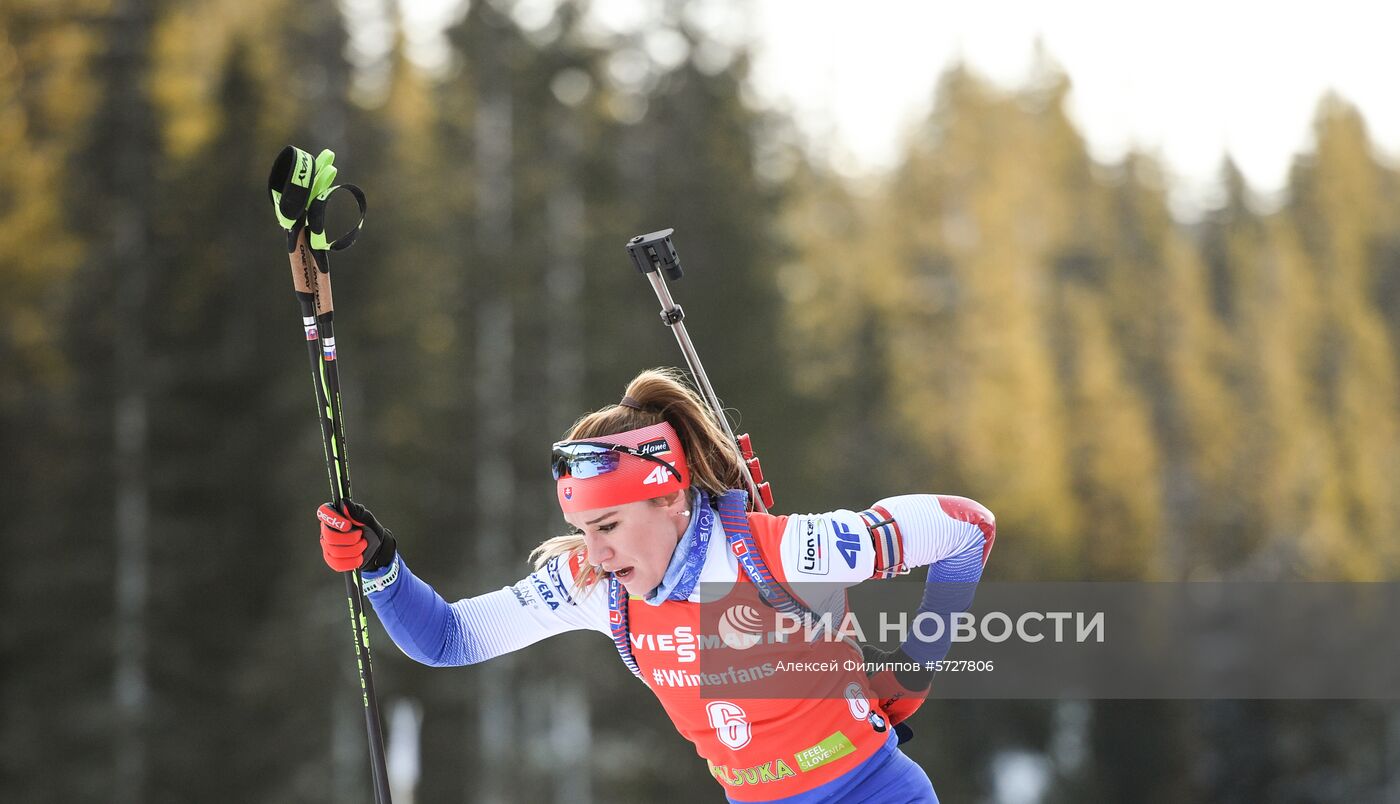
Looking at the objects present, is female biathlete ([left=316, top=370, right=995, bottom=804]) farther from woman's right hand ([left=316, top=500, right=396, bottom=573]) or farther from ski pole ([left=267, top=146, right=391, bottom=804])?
ski pole ([left=267, top=146, right=391, bottom=804])

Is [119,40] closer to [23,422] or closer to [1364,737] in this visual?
[23,422]

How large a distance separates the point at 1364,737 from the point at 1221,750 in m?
2.45

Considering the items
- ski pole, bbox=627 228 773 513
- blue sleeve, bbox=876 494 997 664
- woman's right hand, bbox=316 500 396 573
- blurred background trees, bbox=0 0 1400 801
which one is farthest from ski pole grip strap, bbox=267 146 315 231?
blurred background trees, bbox=0 0 1400 801

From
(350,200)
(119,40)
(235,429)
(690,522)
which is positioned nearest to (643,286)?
(350,200)

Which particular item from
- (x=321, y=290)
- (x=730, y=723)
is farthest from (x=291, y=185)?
(x=730, y=723)

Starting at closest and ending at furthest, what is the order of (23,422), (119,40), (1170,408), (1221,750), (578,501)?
1. (578,501)
2. (23,422)
3. (119,40)
4. (1221,750)
5. (1170,408)

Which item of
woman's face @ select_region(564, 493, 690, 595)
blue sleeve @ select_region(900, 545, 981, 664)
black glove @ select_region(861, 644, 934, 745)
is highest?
woman's face @ select_region(564, 493, 690, 595)

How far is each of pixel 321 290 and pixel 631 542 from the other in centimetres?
110

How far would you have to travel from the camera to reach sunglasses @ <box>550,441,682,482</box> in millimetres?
3266

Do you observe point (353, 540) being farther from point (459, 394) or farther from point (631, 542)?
point (459, 394)

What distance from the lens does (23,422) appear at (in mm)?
16094

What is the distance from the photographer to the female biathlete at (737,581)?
10.5 feet

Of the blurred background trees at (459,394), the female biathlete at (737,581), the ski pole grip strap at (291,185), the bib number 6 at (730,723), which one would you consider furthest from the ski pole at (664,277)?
the blurred background trees at (459,394)

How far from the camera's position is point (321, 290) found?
11.9 ft
